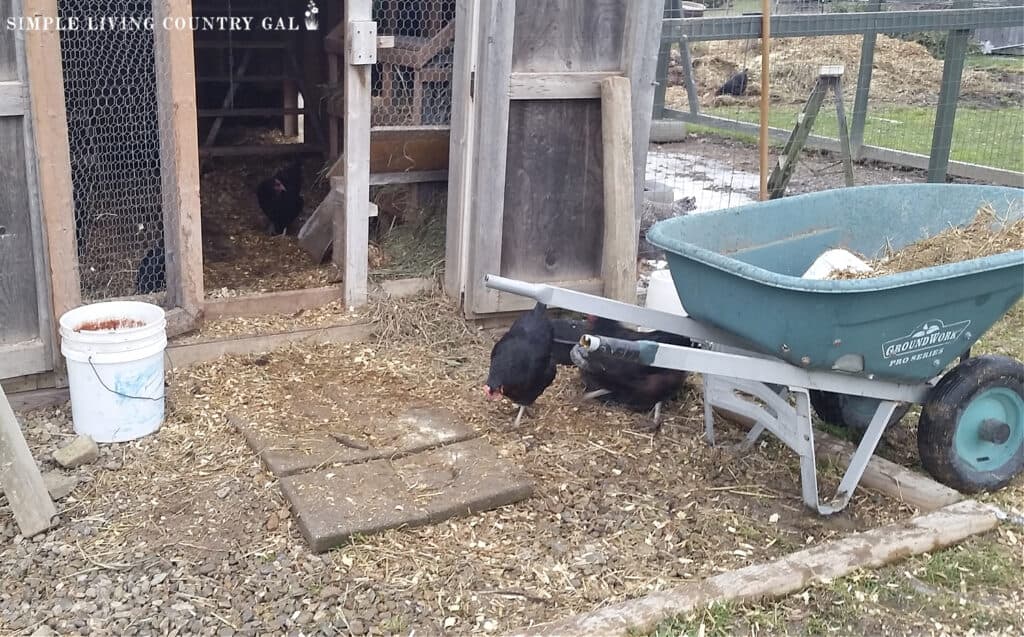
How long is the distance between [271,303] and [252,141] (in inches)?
145

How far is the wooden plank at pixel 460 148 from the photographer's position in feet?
14.7

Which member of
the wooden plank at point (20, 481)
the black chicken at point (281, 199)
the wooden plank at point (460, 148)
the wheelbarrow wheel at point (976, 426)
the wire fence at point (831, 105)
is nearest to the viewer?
the wooden plank at point (20, 481)

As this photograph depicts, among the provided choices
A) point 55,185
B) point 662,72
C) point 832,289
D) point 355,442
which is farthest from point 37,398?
point 662,72

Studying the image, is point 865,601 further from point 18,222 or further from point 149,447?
point 18,222

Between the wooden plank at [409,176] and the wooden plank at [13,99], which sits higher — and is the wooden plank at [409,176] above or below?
below

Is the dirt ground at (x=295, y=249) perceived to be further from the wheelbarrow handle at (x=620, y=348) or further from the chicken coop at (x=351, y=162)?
the wheelbarrow handle at (x=620, y=348)

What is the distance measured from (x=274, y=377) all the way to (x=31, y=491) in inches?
51.6

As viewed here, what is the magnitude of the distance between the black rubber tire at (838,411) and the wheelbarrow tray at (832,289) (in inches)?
16.5

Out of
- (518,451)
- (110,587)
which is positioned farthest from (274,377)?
(110,587)

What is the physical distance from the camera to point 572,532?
3184mm

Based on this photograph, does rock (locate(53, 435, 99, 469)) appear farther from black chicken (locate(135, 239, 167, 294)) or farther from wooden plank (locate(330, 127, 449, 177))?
wooden plank (locate(330, 127, 449, 177))

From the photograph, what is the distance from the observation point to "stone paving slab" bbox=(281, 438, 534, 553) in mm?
3047

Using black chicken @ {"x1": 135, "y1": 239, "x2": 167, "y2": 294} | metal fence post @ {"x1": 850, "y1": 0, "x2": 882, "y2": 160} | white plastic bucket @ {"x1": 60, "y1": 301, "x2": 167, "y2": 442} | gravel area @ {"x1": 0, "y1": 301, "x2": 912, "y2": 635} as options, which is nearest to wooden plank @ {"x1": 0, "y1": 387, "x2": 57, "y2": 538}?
gravel area @ {"x1": 0, "y1": 301, "x2": 912, "y2": 635}

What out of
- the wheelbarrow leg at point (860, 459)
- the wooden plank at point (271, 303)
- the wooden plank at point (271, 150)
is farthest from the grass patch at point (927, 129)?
the wooden plank at point (271, 303)
